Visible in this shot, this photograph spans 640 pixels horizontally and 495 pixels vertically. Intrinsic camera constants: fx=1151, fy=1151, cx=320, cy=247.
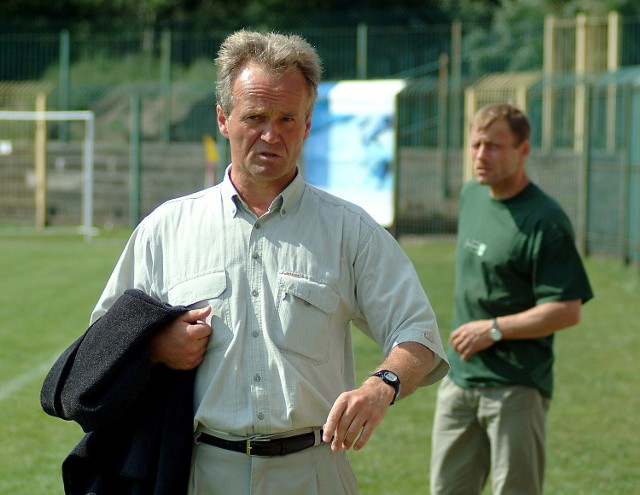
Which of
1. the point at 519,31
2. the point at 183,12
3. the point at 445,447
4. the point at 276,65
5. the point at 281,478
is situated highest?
the point at 183,12

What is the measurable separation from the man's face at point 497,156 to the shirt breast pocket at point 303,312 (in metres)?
2.30

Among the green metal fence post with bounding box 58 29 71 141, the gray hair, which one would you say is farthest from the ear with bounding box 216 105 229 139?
the green metal fence post with bounding box 58 29 71 141

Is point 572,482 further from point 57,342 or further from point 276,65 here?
point 57,342

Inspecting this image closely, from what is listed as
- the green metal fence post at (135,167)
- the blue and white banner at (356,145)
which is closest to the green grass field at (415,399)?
the blue and white banner at (356,145)

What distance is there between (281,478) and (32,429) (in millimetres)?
5237

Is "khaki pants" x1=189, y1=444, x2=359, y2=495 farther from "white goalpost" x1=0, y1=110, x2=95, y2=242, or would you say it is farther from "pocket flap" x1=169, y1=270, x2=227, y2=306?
"white goalpost" x1=0, y1=110, x2=95, y2=242

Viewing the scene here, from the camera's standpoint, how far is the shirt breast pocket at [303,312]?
332 cm

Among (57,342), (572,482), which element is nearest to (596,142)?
(57,342)

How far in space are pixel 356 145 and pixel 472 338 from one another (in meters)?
15.3

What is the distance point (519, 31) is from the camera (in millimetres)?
26406

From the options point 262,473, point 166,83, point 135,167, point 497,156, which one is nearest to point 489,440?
point 497,156

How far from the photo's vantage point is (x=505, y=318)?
17.5 feet

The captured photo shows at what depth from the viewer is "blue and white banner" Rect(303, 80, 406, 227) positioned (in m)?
20.3

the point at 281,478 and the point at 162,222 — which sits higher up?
the point at 162,222
